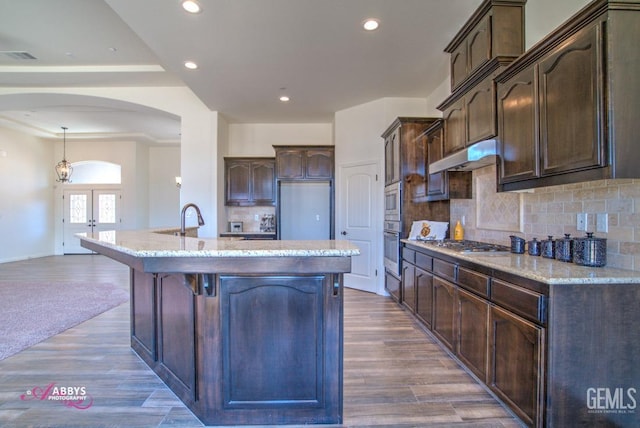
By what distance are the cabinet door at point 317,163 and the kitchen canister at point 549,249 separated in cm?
400

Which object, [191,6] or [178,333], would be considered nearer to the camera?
[178,333]

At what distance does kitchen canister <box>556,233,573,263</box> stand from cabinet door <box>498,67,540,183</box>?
1.51ft

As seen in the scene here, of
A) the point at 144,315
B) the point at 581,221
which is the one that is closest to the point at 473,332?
the point at 581,221

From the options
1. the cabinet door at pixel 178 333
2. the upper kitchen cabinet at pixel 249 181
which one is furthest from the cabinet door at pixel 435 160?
the upper kitchen cabinet at pixel 249 181

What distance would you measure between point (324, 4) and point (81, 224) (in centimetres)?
971

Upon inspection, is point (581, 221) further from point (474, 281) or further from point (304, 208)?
point (304, 208)

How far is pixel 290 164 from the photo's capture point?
5926 mm

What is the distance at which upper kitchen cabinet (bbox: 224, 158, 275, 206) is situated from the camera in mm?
6102

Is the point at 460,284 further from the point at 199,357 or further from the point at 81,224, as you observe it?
the point at 81,224

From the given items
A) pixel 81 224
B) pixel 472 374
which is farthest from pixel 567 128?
pixel 81 224

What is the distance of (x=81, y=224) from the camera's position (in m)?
9.28

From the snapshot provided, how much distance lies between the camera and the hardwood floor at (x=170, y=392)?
197 cm

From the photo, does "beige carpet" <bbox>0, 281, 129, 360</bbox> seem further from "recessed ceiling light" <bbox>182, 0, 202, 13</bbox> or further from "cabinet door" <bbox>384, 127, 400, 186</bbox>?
"cabinet door" <bbox>384, 127, 400, 186</bbox>

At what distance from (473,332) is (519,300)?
637mm
